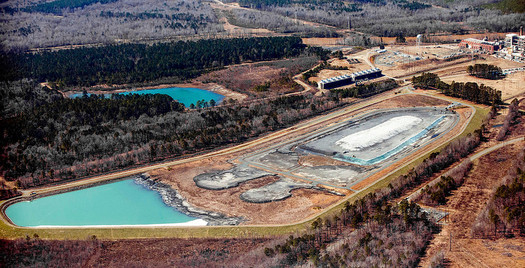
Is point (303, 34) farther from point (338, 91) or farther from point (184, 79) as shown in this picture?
point (338, 91)

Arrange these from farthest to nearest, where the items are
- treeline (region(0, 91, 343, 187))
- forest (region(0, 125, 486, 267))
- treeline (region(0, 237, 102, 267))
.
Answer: treeline (region(0, 91, 343, 187)) < treeline (region(0, 237, 102, 267)) < forest (region(0, 125, 486, 267))

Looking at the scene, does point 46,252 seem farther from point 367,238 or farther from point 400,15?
point 400,15

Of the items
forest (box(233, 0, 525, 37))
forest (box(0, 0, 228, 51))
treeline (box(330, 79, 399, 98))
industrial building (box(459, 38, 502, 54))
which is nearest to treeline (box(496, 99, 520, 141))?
treeline (box(330, 79, 399, 98))

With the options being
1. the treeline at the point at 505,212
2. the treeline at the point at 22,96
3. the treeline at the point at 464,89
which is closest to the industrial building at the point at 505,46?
the treeline at the point at 464,89

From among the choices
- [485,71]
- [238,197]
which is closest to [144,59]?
[485,71]

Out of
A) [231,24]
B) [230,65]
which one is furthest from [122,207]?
[231,24]

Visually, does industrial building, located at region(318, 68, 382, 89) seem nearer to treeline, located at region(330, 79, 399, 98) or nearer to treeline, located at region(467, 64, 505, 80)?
treeline, located at region(330, 79, 399, 98)

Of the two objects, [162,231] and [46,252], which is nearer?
[46,252]
